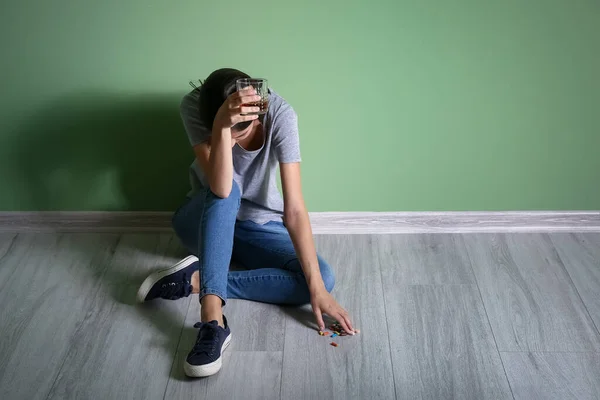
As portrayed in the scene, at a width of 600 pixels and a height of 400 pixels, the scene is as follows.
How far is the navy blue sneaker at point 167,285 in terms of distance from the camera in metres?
2.27

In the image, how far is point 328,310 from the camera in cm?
217

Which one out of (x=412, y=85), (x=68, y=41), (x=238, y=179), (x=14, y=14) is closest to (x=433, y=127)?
(x=412, y=85)

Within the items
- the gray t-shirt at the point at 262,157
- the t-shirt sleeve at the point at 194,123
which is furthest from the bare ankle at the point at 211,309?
the t-shirt sleeve at the point at 194,123

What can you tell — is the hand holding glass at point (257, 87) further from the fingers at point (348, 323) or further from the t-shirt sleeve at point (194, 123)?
the fingers at point (348, 323)

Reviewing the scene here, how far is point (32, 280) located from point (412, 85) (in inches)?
54.9

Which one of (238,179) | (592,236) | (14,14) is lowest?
(592,236)

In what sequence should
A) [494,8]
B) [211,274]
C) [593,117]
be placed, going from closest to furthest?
[211,274], [494,8], [593,117]

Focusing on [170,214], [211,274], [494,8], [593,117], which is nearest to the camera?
[211,274]

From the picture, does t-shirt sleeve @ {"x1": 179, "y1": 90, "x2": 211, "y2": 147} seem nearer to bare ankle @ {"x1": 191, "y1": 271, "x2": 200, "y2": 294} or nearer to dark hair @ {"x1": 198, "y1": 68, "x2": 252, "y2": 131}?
dark hair @ {"x1": 198, "y1": 68, "x2": 252, "y2": 131}

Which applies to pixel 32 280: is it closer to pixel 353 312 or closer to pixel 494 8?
pixel 353 312

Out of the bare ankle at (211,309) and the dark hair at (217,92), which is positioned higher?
the dark hair at (217,92)

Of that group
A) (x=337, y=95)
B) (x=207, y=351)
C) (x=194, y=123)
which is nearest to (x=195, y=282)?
(x=207, y=351)

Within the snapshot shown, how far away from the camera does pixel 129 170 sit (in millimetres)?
2650

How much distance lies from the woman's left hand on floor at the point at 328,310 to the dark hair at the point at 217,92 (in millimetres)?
535
